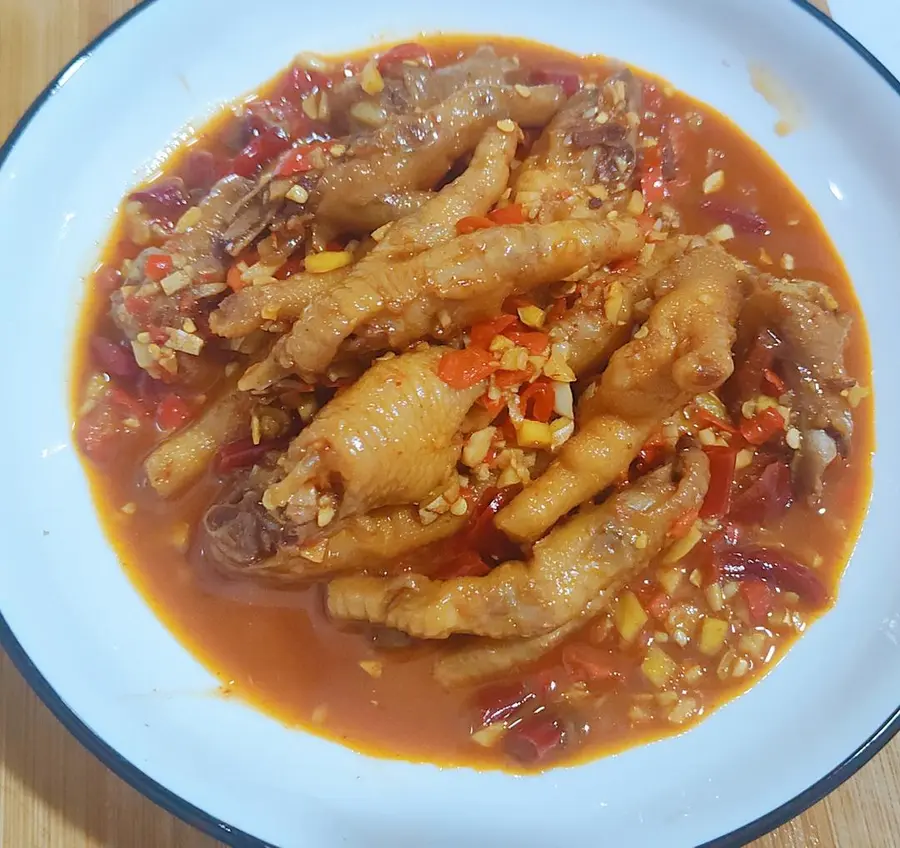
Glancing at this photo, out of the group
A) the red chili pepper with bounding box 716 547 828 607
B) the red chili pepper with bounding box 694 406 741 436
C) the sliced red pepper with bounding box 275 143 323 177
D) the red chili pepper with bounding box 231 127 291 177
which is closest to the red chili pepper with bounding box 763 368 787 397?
the red chili pepper with bounding box 694 406 741 436

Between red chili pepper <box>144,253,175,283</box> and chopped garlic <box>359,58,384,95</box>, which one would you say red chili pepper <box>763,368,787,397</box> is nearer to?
chopped garlic <box>359,58,384,95</box>

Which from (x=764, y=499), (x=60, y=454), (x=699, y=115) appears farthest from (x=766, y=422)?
(x=60, y=454)

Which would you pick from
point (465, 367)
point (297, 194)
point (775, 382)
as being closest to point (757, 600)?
point (775, 382)

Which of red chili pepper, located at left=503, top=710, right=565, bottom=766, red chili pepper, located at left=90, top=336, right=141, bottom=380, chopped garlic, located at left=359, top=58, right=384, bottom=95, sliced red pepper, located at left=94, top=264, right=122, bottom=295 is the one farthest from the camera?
chopped garlic, located at left=359, top=58, right=384, bottom=95

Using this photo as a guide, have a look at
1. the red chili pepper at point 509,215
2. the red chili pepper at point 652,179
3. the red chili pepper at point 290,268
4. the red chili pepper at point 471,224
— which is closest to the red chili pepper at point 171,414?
the red chili pepper at point 290,268

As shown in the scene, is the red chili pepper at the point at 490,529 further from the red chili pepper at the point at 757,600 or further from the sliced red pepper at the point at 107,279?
the sliced red pepper at the point at 107,279

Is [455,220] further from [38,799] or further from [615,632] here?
[38,799]

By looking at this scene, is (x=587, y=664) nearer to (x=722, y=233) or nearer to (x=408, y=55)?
(x=722, y=233)
